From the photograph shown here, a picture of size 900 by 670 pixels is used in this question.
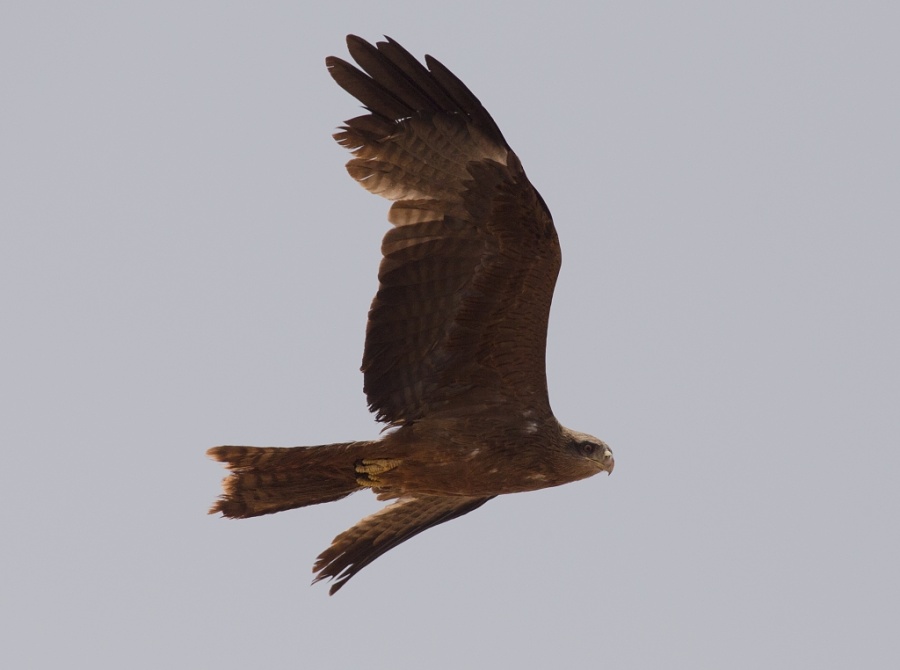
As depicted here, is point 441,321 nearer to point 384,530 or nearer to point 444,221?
point 444,221

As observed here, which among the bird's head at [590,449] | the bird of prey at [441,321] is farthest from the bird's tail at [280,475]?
the bird's head at [590,449]

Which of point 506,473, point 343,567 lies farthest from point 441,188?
point 343,567

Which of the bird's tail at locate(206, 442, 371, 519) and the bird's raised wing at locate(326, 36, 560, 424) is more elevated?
the bird's raised wing at locate(326, 36, 560, 424)

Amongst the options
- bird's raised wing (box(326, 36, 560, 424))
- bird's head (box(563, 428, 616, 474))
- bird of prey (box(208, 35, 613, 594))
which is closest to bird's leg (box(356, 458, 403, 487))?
bird of prey (box(208, 35, 613, 594))

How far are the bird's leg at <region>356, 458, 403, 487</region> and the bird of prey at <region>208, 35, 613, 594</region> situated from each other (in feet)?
0.03

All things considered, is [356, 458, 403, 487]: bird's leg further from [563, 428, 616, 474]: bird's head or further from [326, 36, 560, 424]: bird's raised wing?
[563, 428, 616, 474]: bird's head

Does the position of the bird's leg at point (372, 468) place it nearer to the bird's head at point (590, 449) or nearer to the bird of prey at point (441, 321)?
the bird of prey at point (441, 321)

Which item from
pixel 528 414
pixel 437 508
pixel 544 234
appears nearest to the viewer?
pixel 544 234

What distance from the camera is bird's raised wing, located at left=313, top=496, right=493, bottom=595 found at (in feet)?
42.9

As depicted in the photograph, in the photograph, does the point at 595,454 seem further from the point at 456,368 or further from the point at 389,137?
the point at 389,137

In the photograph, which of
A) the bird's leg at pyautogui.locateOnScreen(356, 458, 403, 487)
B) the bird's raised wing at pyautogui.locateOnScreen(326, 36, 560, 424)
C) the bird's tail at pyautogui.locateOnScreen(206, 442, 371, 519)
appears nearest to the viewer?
the bird's raised wing at pyautogui.locateOnScreen(326, 36, 560, 424)

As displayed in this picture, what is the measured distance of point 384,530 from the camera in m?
13.3

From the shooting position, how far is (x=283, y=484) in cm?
1220

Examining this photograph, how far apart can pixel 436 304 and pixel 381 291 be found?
42 cm
